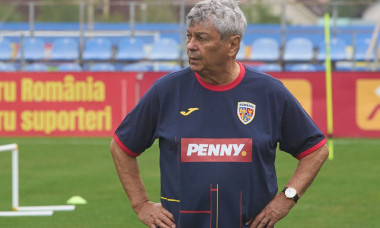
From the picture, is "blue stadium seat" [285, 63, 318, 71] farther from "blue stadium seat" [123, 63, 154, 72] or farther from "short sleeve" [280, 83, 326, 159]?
"short sleeve" [280, 83, 326, 159]

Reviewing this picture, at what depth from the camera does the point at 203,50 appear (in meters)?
4.08

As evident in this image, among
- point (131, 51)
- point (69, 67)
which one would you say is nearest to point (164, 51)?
point (131, 51)

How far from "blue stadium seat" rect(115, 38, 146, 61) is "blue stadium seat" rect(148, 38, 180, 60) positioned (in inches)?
12.7

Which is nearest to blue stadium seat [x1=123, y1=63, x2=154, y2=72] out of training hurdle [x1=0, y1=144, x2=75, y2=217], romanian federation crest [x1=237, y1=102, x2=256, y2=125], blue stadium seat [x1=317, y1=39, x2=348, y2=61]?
blue stadium seat [x1=317, y1=39, x2=348, y2=61]

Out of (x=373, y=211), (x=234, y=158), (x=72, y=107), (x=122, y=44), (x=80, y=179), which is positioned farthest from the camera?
(x=122, y=44)

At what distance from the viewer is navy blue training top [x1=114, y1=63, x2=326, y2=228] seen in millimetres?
4078

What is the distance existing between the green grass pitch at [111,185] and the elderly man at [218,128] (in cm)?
507

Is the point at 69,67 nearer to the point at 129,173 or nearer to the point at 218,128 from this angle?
the point at 129,173

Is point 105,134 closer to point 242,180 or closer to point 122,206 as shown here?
point 122,206

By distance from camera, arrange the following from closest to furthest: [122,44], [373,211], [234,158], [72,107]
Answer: [234,158] → [373,211] → [72,107] → [122,44]

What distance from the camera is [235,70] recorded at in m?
4.18

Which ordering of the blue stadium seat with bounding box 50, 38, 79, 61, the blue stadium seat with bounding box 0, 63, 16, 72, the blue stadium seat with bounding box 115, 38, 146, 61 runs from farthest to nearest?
the blue stadium seat with bounding box 50, 38, 79, 61, the blue stadium seat with bounding box 115, 38, 146, 61, the blue stadium seat with bounding box 0, 63, 16, 72

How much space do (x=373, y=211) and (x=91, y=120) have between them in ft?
33.4

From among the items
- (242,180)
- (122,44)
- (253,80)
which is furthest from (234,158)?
(122,44)
